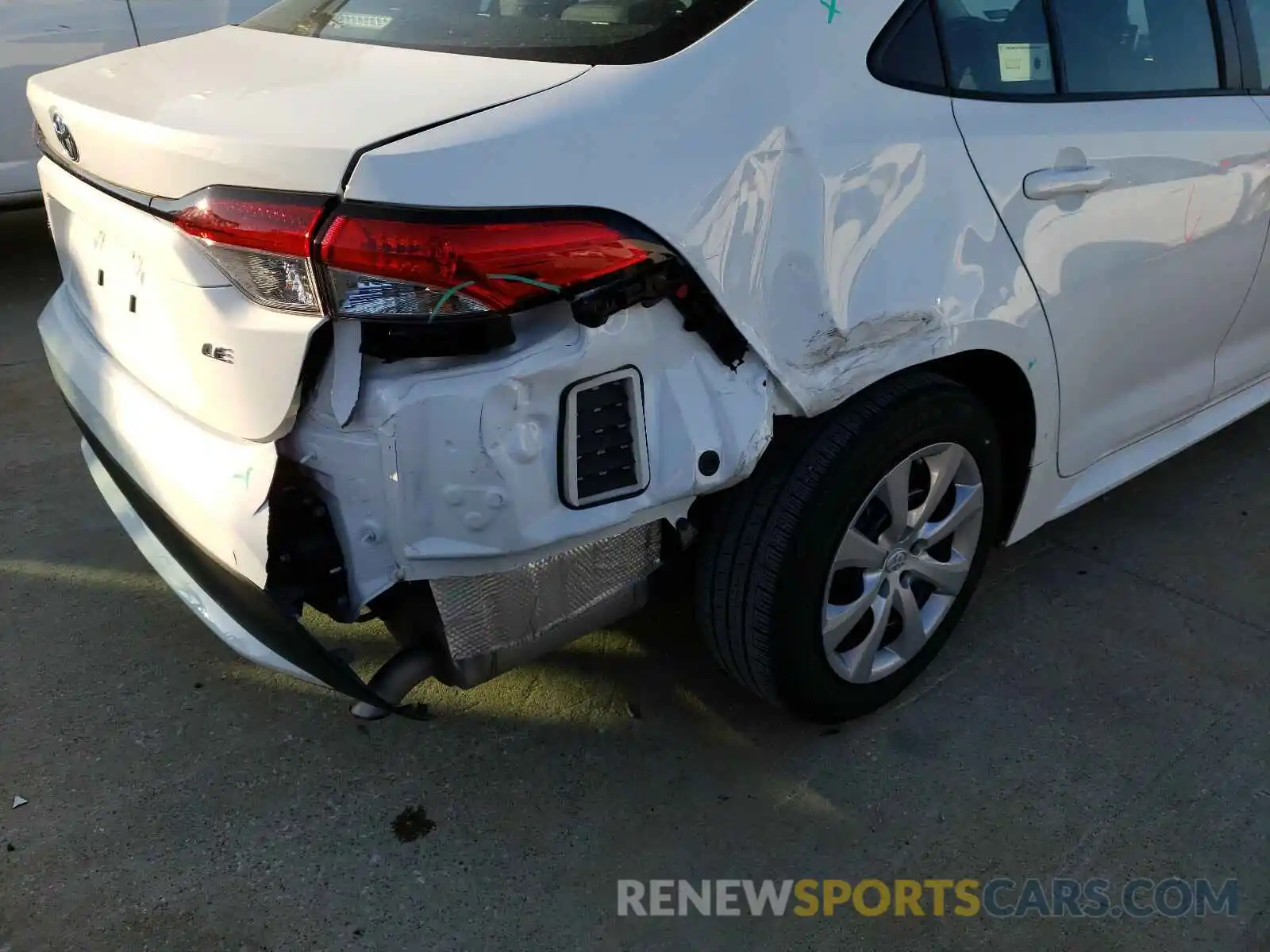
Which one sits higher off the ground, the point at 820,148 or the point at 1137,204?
the point at 820,148

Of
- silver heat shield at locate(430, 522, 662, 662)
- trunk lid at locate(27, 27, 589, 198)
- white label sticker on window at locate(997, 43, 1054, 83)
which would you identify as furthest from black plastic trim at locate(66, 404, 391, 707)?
white label sticker on window at locate(997, 43, 1054, 83)

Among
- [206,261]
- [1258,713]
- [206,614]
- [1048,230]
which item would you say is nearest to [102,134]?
[206,261]

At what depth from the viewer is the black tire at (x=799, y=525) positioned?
1966 millimetres

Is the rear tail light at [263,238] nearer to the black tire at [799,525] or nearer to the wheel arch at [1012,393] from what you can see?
the black tire at [799,525]

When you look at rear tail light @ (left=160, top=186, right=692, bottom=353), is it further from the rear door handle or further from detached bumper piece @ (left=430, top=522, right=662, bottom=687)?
the rear door handle

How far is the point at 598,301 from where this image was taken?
5.10ft

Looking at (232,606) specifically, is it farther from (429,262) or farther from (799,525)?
(799,525)

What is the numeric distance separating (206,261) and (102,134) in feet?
1.38

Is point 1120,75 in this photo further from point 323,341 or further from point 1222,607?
point 323,341

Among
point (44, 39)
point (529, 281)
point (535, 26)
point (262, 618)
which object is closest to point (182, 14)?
point (44, 39)

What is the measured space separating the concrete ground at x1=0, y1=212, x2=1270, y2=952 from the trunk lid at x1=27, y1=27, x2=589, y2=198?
4.10 ft

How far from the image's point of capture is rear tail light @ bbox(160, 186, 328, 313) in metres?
1.50

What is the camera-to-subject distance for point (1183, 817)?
7.09ft

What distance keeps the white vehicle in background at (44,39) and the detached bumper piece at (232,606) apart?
3.48 m
